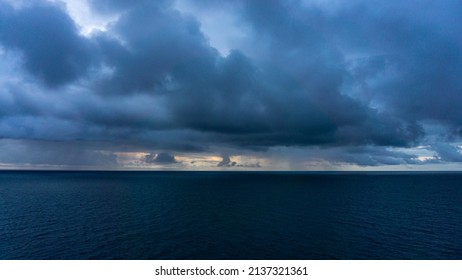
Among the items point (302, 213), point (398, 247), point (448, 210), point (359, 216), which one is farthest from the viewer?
point (448, 210)

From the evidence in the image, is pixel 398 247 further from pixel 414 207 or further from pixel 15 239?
pixel 15 239

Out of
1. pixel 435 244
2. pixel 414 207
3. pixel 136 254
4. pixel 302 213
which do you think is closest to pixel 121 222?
pixel 136 254

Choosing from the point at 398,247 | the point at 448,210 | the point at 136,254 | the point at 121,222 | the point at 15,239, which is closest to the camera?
the point at 136,254

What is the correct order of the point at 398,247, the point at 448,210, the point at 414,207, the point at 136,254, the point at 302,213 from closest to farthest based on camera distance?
the point at 136,254 < the point at 398,247 < the point at 302,213 < the point at 448,210 < the point at 414,207

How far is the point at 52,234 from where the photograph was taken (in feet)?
169

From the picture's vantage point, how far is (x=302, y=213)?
75500mm

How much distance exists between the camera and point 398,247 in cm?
4491

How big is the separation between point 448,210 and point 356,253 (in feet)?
198

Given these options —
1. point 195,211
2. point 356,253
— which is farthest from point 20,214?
point 356,253

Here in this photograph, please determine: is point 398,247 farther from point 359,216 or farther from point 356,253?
point 359,216

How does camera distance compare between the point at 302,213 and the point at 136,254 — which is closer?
the point at 136,254

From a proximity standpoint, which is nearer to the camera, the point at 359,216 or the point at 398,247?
the point at 398,247

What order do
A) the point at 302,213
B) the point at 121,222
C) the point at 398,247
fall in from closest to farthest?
1. the point at 398,247
2. the point at 121,222
3. the point at 302,213

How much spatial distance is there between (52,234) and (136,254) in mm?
22391
